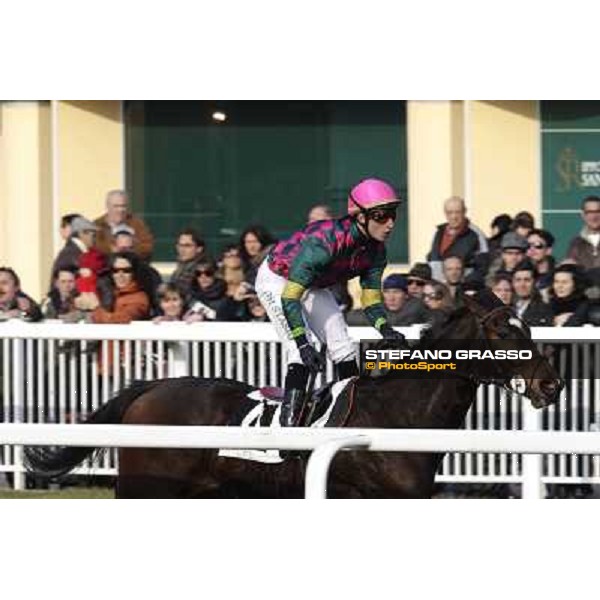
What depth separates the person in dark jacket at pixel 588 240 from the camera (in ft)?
33.7

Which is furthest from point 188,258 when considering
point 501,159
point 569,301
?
point 501,159

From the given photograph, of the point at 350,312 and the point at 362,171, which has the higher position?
the point at 362,171

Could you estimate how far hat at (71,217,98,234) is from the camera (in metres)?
11.1

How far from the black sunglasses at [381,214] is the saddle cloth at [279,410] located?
603mm

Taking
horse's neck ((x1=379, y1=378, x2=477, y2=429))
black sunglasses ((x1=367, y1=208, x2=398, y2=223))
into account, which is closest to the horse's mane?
horse's neck ((x1=379, y1=378, x2=477, y2=429))

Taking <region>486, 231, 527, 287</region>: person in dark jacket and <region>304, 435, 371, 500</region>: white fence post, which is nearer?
<region>304, 435, 371, 500</region>: white fence post

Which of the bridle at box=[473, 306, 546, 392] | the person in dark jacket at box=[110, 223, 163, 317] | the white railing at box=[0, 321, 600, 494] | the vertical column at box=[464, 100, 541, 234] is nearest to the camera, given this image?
the bridle at box=[473, 306, 546, 392]

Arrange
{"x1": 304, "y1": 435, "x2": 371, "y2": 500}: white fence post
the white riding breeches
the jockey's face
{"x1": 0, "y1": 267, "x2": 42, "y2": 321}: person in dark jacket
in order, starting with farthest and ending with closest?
{"x1": 0, "y1": 267, "x2": 42, "y2": 321}: person in dark jacket, the white riding breeches, the jockey's face, {"x1": 304, "y1": 435, "x2": 371, "y2": 500}: white fence post

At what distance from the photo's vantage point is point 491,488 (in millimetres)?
9836

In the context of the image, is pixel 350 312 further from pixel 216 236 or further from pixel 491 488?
pixel 216 236

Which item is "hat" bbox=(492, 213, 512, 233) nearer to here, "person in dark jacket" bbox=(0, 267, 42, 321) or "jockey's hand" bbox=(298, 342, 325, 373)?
"person in dark jacket" bbox=(0, 267, 42, 321)

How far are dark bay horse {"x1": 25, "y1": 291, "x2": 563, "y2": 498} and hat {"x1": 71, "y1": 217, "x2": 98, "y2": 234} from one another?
328cm

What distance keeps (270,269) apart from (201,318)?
2084 mm
